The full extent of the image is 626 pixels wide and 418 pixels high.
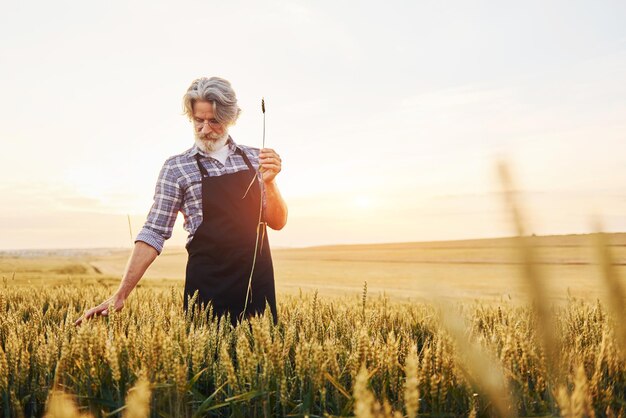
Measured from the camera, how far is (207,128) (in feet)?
13.6

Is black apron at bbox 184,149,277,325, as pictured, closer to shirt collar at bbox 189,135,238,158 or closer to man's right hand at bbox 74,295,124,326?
shirt collar at bbox 189,135,238,158

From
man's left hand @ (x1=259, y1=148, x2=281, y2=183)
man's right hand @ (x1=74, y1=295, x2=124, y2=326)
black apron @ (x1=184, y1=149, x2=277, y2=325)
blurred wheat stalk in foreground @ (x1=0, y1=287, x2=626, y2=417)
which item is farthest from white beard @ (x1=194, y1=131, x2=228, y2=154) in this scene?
blurred wheat stalk in foreground @ (x1=0, y1=287, x2=626, y2=417)

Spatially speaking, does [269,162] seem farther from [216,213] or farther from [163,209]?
[163,209]

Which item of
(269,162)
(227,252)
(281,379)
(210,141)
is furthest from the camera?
(210,141)

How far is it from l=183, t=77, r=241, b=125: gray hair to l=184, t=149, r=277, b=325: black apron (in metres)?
0.43

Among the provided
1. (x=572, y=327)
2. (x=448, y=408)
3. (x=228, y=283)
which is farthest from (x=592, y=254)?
(x=228, y=283)

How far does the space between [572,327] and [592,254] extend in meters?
2.54

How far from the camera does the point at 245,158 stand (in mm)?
4430

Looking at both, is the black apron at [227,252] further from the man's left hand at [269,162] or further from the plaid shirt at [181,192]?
the man's left hand at [269,162]

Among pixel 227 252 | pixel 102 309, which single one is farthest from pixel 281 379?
pixel 227 252

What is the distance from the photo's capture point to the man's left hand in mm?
3389

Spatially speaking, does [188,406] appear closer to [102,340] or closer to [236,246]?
[102,340]

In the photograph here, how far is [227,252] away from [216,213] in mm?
339

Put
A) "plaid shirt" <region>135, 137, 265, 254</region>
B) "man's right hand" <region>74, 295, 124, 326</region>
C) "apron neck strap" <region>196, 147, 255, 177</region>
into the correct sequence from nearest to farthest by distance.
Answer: "man's right hand" <region>74, 295, 124, 326</region>, "plaid shirt" <region>135, 137, 265, 254</region>, "apron neck strap" <region>196, 147, 255, 177</region>
